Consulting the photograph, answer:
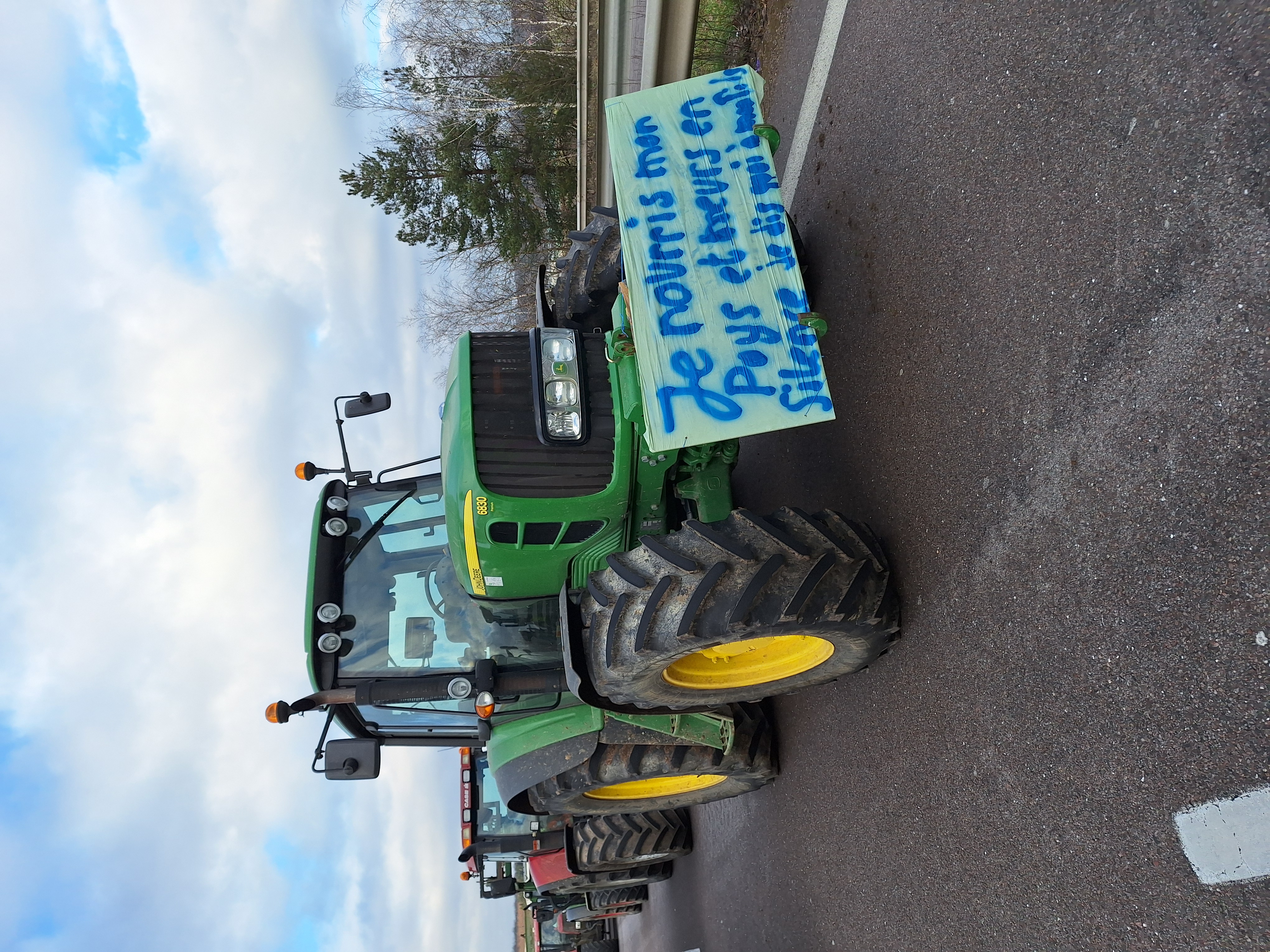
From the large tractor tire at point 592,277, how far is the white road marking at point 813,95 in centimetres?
114

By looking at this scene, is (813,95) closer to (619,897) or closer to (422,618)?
(422,618)

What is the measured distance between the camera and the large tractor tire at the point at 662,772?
4652 millimetres

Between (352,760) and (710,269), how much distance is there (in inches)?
122

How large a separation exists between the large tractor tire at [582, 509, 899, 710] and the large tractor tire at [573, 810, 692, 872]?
3.44 metres

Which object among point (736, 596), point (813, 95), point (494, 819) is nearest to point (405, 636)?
point (736, 596)

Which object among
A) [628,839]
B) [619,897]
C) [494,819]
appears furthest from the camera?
[619,897]

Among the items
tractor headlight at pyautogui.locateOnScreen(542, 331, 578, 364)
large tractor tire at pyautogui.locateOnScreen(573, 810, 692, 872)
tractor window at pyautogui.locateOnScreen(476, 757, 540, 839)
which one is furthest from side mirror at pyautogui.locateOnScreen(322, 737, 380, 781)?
tractor window at pyautogui.locateOnScreen(476, 757, 540, 839)

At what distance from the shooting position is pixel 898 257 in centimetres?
395

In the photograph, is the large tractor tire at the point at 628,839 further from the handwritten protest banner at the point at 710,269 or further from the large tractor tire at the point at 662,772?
the handwritten protest banner at the point at 710,269

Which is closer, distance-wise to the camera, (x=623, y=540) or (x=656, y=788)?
(x=623, y=540)

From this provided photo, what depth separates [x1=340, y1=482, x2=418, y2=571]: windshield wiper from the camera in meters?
4.42

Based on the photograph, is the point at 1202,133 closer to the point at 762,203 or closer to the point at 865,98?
the point at 762,203

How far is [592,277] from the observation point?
16.6ft

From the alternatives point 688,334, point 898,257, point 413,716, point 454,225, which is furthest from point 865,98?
point 454,225
